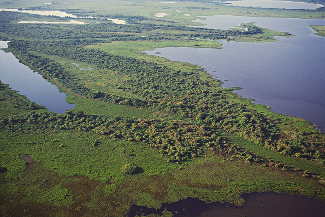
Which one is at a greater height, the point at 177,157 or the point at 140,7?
the point at 140,7

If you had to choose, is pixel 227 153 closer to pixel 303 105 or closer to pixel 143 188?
pixel 143 188

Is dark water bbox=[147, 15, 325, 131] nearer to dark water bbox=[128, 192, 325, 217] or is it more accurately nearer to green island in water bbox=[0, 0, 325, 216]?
green island in water bbox=[0, 0, 325, 216]

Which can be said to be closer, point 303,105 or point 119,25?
point 303,105

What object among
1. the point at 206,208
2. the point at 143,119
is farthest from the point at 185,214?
the point at 143,119

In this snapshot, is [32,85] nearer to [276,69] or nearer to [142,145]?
[142,145]

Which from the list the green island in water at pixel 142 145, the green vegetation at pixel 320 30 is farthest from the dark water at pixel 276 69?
the green island in water at pixel 142 145
